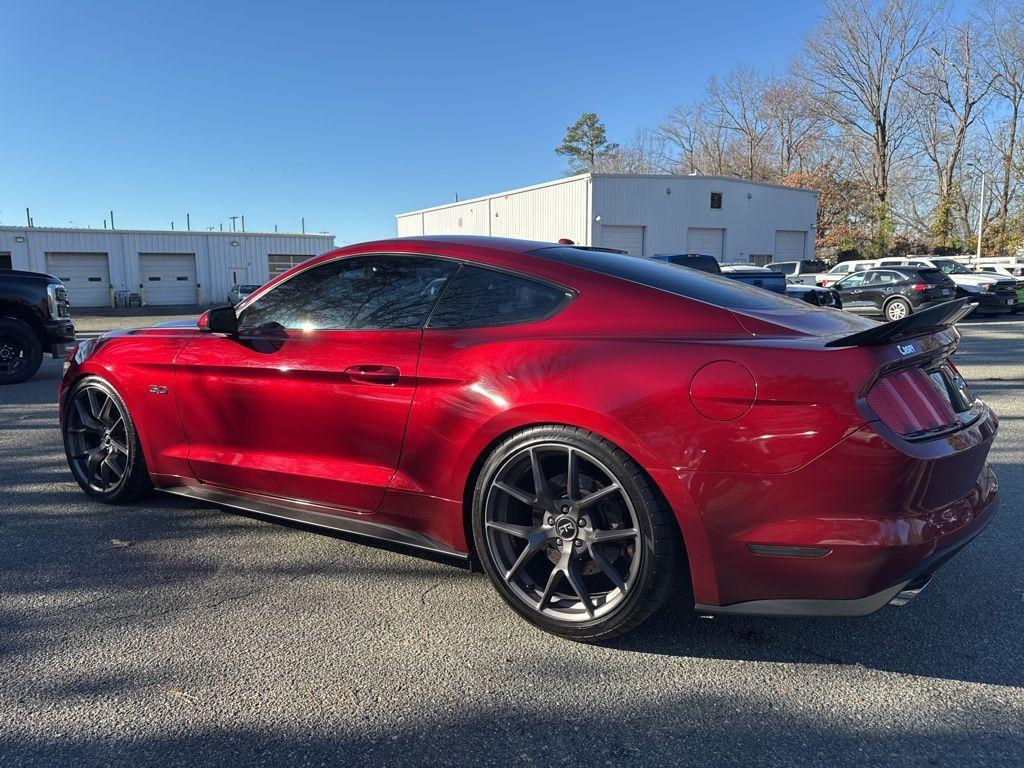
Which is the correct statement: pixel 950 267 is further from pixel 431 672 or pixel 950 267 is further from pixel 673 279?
pixel 431 672

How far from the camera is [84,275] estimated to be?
39.6 metres

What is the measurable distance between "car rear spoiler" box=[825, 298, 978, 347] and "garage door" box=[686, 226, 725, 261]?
3332cm

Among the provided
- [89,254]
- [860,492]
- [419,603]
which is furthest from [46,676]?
[89,254]

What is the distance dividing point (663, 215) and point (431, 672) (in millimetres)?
33743

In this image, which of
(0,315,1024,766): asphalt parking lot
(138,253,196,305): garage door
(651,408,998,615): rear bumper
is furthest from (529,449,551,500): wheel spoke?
(138,253,196,305): garage door

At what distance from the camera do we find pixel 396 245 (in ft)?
10.6

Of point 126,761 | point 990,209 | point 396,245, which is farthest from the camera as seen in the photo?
point 990,209

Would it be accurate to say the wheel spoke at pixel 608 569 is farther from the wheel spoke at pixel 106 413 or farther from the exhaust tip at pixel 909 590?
the wheel spoke at pixel 106 413

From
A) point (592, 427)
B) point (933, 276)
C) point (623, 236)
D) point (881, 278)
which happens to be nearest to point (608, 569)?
point (592, 427)

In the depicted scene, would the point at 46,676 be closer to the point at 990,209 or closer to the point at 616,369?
the point at 616,369

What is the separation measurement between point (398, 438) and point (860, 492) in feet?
5.50

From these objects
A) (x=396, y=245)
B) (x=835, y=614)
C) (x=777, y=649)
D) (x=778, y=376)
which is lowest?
(x=777, y=649)

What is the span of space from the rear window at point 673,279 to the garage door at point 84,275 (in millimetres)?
43367

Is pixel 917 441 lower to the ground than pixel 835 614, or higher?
higher
